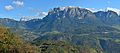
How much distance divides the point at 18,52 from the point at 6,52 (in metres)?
11.1

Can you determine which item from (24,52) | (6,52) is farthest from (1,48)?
(24,52)

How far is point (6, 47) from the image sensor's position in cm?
18350

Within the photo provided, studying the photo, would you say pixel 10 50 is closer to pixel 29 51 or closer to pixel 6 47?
pixel 6 47

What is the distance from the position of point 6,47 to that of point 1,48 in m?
6.91

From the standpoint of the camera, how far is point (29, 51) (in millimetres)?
190375

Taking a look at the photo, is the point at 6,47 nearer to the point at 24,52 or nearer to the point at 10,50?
the point at 10,50

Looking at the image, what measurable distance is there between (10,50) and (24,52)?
530 inches

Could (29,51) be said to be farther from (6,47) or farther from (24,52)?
(6,47)

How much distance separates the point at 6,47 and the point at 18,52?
14.0 meters

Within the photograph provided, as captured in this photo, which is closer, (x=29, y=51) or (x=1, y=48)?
(x=1, y=48)

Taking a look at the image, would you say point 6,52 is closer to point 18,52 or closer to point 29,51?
point 18,52

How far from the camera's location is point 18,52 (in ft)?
588

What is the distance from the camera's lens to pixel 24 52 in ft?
601

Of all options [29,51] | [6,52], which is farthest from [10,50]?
[29,51]
